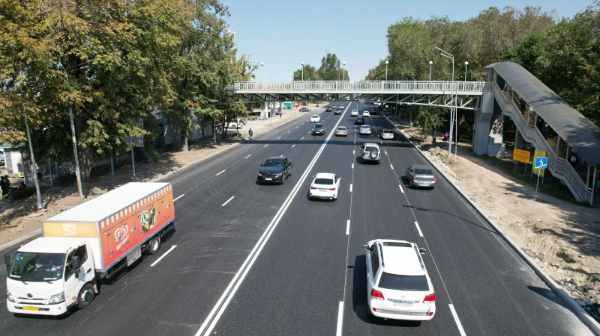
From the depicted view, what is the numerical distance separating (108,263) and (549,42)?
46.3m

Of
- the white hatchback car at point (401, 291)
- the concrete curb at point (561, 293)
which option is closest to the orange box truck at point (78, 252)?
the white hatchback car at point (401, 291)

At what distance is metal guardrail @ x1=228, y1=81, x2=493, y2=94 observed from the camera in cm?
4006

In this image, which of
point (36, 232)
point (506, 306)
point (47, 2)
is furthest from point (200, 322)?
point (47, 2)

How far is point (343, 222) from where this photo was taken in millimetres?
18188

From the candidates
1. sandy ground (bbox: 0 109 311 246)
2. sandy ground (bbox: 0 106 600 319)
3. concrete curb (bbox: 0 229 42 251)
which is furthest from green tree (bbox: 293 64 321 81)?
concrete curb (bbox: 0 229 42 251)

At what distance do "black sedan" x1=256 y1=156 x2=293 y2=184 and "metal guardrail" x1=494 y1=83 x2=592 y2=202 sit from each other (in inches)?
738

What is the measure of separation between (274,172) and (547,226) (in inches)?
611

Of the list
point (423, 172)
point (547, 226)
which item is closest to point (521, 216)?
point (547, 226)

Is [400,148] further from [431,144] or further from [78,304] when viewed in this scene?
[78,304]

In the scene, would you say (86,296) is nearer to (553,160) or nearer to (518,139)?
(553,160)

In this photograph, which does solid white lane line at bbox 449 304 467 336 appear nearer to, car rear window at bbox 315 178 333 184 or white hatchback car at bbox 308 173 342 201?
white hatchback car at bbox 308 173 342 201

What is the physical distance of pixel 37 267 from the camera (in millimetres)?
10164

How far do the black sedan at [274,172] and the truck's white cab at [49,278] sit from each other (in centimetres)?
1498

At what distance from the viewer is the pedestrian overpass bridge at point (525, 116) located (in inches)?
982
